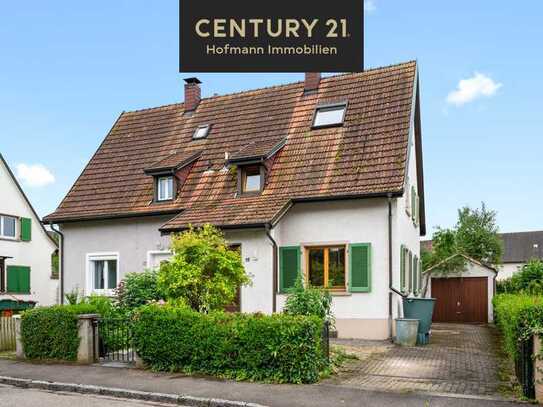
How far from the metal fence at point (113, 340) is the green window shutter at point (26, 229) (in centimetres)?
2106

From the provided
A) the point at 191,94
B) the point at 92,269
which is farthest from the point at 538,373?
the point at 191,94

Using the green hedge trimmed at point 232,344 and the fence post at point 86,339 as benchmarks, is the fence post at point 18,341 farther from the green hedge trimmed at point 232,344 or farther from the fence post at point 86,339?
the green hedge trimmed at point 232,344

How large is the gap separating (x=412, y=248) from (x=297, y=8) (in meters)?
13.1

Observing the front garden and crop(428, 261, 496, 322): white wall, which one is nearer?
the front garden

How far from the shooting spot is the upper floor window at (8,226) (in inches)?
1266

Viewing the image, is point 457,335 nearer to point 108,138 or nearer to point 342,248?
point 342,248

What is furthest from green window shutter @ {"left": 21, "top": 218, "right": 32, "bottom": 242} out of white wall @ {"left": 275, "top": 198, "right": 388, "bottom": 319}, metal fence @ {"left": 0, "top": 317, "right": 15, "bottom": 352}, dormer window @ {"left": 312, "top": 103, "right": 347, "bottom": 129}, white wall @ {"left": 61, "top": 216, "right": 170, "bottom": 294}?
white wall @ {"left": 275, "top": 198, "right": 388, "bottom": 319}

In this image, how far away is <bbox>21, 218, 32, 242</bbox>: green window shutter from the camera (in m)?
33.0

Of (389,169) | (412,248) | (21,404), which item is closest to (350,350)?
(389,169)

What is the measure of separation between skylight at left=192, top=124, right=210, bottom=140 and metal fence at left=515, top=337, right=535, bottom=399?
1515 centimetres

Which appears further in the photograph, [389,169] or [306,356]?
[389,169]

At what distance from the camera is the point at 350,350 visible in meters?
14.6

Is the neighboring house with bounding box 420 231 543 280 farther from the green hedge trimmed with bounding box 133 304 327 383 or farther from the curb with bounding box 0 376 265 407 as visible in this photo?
the curb with bounding box 0 376 265 407

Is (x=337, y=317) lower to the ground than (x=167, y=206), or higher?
lower
